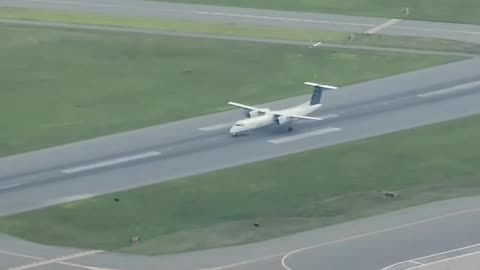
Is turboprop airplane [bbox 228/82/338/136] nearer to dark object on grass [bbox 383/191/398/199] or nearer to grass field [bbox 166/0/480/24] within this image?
dark object on grass [bbox 383/191/398/199]

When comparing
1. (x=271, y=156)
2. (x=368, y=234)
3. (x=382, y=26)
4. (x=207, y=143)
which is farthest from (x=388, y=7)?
(x=368, y=234)

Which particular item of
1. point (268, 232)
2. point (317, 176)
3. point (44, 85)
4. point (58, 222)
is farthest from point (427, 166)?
point (44, 85)

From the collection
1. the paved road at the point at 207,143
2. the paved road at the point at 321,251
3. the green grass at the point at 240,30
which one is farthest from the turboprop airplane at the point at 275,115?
the green grass at the point at 240,30

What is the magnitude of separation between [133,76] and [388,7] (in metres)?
37.2

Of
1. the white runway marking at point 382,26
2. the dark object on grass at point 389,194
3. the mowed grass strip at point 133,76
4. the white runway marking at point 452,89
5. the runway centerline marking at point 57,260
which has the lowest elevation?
the runway centerline marking at point 57,260

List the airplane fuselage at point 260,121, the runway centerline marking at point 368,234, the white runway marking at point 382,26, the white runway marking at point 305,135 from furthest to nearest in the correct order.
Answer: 1. the white runway marking at point 382,26
2. the airplane fuselage at point 260,121
3. the white runway marking at point 305,135
4. the runway centerline marking at point 368,234

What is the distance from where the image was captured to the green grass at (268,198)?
108188 millimetres

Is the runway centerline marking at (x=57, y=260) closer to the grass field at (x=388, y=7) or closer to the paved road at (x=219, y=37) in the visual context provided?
the paved road at (x=219, y=37)

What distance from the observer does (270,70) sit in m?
151

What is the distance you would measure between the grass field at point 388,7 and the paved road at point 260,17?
6.46 feet

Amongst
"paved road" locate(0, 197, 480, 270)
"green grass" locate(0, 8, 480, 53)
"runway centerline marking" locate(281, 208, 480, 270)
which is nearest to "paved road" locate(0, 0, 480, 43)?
"green grass" locate(0, 8, 480, 53)

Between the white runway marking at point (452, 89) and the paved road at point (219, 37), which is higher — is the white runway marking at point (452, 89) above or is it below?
below

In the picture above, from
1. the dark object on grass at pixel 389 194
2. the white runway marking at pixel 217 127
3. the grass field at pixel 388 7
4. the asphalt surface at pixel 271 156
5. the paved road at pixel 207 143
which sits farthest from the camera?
the grass field at pixel 388 7

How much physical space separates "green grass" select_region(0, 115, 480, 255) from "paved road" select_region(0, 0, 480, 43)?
125ft
